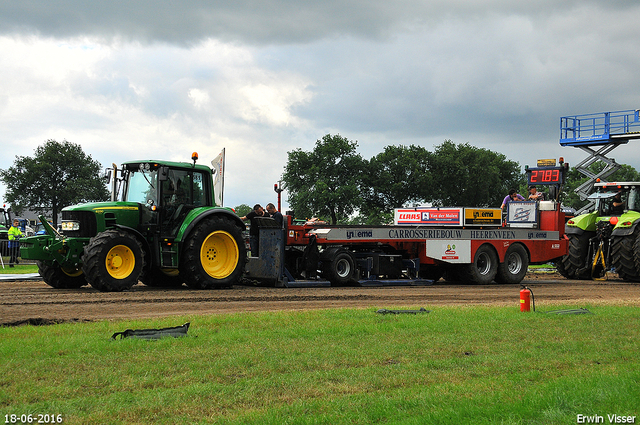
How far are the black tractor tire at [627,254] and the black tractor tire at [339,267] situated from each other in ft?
28.4

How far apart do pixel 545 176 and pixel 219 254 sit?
13.8m

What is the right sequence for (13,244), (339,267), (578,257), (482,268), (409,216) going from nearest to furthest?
(339,267)
(409,216)
(482,268)
(578,257)
(13,244)

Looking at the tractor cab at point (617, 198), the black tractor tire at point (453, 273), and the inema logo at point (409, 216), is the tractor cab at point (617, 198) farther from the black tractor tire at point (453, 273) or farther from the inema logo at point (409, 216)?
the inema logo at point (409, 216)

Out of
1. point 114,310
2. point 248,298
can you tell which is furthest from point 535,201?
point 114,310

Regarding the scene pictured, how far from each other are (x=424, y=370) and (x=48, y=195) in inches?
2936

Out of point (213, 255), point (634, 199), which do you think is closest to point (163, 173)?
point (213, 255)

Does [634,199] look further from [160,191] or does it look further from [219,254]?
[160,191]

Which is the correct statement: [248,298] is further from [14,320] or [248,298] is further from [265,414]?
[265,414]

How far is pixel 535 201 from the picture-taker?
20875 millimetres

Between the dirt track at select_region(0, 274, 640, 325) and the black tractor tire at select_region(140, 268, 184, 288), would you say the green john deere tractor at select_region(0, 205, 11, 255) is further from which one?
the black tractor tire at select_region(140, 268, 184, 288)

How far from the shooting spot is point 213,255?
14.7 metres

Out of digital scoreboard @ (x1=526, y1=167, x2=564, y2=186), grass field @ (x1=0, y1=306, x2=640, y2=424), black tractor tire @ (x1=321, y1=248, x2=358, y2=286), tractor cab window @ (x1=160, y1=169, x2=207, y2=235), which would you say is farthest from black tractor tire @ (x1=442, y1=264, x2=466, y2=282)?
grass field @ (x1=0, y1=306, x2=640, y2=424)

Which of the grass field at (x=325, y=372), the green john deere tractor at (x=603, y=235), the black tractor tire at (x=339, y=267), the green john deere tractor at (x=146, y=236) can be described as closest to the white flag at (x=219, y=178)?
the green john deere tractor at (x=146, y=236)

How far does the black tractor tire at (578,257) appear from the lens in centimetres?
2170
